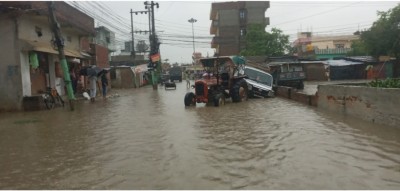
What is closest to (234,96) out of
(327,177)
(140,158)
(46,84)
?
(46,84)

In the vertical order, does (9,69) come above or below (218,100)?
above

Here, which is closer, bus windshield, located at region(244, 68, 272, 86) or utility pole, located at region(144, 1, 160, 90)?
bus windshield, located at region(244, 68, 272, 86)

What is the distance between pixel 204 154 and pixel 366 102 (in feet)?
18.3

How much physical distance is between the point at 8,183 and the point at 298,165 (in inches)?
160

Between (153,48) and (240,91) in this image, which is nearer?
(240,91)

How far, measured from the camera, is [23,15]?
55.1 feet

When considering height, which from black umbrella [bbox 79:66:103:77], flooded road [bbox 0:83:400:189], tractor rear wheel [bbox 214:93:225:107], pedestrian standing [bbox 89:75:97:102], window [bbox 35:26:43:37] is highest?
window [bbox 35:26:43:37]

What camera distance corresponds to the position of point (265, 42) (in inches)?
2014

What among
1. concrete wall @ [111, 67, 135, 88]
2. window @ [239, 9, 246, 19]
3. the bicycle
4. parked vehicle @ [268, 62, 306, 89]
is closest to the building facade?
the bicycle

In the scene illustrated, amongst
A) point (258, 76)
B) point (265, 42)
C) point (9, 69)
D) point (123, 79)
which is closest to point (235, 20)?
point (265, 42)

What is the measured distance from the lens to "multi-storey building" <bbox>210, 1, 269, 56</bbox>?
63031mm

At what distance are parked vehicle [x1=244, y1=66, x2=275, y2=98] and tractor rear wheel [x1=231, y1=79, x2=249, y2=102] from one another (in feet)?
3.46

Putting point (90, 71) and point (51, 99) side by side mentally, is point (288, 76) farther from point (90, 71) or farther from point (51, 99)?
point (51, 99)

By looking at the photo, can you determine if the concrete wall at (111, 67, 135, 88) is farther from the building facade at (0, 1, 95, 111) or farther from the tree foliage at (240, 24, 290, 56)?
the building facade at (0, 1, 95, 111)
